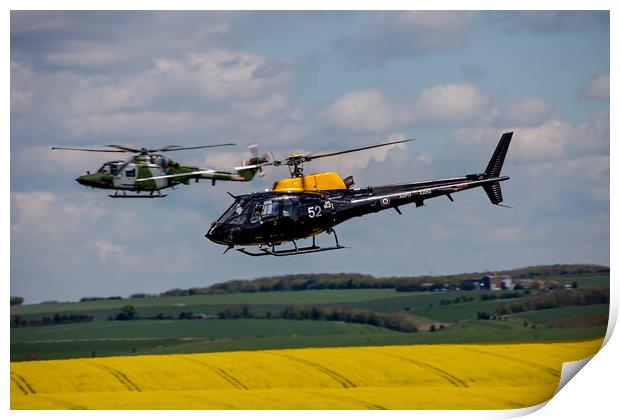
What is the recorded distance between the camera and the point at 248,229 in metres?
34.5

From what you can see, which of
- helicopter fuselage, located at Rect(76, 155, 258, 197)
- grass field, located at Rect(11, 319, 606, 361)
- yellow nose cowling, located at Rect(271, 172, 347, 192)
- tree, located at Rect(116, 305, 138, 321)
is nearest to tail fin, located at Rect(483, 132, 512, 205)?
yellow nose cowling, located at Rect(271, 172, 347, 192)

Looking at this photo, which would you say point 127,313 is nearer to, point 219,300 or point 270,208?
point 219,300

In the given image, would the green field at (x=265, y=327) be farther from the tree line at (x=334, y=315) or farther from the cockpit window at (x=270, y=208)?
the cockpit window at (x=270, y=208)

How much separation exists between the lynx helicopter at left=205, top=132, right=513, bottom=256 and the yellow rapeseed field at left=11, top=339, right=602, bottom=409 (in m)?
5.16

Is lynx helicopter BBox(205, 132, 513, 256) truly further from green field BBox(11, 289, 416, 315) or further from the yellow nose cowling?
green field BBox(11, 289, 416, 315)

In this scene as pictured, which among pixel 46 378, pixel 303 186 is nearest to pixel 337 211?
pixel 303 186

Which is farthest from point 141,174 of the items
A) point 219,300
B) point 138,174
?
point 219,300

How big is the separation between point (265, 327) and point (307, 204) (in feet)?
43.1

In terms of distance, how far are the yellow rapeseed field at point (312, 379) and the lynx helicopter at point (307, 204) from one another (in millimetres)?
5164

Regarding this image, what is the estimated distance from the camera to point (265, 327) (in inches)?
1866

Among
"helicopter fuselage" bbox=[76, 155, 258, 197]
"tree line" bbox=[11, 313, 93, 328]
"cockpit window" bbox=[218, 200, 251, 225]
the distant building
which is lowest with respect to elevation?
"tree line" bbox=[11, 313, 93, 328]

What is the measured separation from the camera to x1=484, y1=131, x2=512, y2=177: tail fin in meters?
36.5
